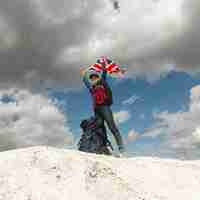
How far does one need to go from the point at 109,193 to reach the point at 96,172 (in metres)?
0.67

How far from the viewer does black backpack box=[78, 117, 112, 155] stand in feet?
41.1

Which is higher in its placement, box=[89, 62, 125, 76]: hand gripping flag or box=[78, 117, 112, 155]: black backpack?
box=[89, 62, 125, 76]: hand gripping flag

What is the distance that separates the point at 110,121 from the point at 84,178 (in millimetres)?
3309

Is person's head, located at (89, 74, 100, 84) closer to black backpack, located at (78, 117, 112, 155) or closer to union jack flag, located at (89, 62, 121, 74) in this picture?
union jack flag, located at (89, 62, 121, 74)

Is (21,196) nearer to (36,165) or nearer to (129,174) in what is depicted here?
(36,165)

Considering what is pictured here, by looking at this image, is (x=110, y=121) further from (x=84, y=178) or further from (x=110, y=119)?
(x=84, y=178)

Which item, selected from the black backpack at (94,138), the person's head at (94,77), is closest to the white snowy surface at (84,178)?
the black backpack at (94,138)

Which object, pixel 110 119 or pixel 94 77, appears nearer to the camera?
pixel 110 119

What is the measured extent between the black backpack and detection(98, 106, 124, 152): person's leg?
219 millimetres

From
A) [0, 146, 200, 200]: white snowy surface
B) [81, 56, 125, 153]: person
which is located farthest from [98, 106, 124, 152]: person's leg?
[0, 146, 200, 200]: white snowy surface

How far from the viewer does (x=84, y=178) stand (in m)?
9.38

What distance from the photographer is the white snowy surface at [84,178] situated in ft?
29.3

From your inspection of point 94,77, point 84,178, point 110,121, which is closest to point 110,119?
point 110,121

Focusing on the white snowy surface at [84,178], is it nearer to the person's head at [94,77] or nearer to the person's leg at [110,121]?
the person's leg at [110,121]
